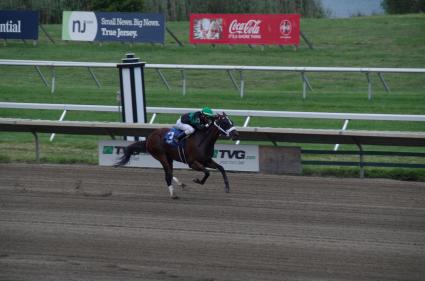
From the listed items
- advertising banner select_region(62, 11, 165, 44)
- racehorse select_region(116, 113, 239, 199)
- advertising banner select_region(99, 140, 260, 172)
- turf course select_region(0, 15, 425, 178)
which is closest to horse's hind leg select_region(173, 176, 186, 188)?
racehorse select_region(116, 113, 239, 199)

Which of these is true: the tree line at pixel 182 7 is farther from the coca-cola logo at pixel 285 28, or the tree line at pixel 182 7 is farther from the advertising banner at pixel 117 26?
the coca-cola logo at pixel 285 28

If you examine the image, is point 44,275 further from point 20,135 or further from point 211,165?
point 20,135

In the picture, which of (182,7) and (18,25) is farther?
(182,7)

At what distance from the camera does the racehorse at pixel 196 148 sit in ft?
41.6

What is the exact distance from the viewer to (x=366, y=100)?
71.1 feet

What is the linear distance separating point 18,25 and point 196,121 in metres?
21.3

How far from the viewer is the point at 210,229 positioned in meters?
10.1

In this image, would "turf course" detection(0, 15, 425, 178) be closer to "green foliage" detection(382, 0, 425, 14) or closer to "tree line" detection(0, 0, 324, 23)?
"tree line" detection(0, 0, 324, 23)

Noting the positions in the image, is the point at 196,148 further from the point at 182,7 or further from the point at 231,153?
the point at 182,7

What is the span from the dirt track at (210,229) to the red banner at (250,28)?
1612cm

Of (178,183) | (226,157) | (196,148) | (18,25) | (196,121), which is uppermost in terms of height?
(196,121)

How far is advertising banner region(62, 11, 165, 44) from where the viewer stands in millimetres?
31375

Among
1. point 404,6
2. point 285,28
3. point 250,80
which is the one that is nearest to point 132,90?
point 250,80

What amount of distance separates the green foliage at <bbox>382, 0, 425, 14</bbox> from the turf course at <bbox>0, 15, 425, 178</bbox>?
38.2 ft
